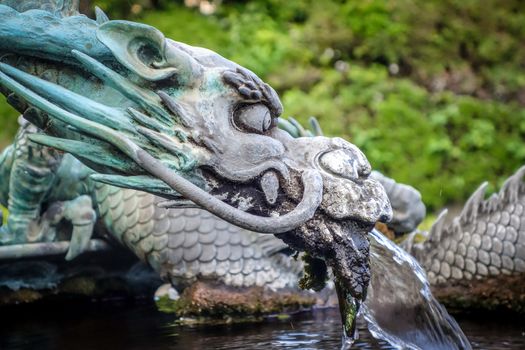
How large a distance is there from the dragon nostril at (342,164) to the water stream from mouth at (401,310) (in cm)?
50

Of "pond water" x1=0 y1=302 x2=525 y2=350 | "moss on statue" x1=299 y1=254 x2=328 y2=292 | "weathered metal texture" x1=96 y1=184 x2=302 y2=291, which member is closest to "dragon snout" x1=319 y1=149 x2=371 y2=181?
"moss on statue" x1=299 y1=254 x2=328 y2=292

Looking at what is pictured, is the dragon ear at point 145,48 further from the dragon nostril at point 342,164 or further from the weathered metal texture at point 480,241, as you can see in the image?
the weathered metal texture at point 480,241

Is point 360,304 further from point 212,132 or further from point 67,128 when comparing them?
point 67,128

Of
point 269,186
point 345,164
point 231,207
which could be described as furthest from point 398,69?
point 231,207

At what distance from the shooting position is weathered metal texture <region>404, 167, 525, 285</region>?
4.00 metres

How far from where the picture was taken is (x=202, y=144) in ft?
8.21

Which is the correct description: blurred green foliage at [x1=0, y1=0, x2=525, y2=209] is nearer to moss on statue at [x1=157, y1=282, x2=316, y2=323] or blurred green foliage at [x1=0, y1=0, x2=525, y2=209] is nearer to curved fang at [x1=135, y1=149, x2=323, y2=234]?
moss on statue at [x1=157, y1=282, x2=316, y2=323]

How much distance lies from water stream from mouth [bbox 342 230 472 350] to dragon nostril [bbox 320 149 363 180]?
501 mm

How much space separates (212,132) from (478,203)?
2.00 metres

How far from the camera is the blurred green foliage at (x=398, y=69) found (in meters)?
9.16

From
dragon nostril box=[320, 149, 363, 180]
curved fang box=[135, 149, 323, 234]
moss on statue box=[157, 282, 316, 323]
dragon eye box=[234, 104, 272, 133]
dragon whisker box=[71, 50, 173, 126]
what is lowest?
moss on statue box=[157, 282, 316, 323]

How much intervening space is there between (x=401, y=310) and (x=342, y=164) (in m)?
0.71

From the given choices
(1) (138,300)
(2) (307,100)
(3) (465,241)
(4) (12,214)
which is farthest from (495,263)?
(2) (307,100)

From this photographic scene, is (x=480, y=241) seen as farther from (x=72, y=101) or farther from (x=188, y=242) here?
(x=72, y=101)
